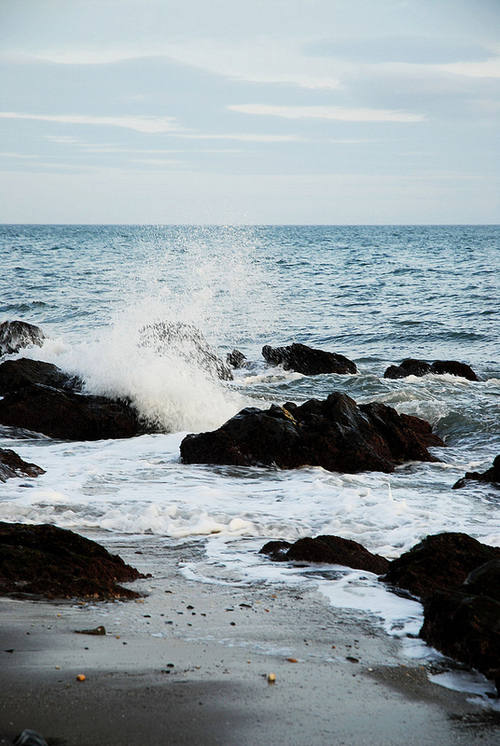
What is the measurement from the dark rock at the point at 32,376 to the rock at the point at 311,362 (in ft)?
16.5

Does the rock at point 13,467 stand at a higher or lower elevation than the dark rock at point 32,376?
lower

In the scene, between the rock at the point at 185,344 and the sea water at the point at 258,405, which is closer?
the sea water at the point at 258,405

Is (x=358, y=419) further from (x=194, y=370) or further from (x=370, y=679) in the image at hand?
(x=370, y=679)

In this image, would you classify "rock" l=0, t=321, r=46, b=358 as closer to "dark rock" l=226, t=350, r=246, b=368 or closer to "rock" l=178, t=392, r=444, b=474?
"dark rock" l=226, t=350, r=246, b=368

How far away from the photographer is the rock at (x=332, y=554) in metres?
4.09

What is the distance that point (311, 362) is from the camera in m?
13.5

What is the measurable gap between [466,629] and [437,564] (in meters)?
1.06

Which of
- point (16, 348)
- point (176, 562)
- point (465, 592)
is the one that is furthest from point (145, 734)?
point (16, 348)

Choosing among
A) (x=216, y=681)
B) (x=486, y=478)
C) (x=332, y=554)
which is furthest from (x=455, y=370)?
(x=216, y=681)

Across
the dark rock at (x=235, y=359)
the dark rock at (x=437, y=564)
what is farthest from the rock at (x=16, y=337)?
the dark rock at (x=437, y=564)

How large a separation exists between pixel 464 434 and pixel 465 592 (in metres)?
6.38

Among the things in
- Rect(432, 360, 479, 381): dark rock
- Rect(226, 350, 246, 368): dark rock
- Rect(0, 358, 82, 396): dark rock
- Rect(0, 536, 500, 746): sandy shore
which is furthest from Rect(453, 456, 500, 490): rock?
Rect(226, 350, 246, 368): dark rock

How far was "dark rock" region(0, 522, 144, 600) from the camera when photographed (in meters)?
3.29

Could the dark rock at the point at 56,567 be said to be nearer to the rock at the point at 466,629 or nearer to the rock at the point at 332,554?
the rock at the point at 332,554
